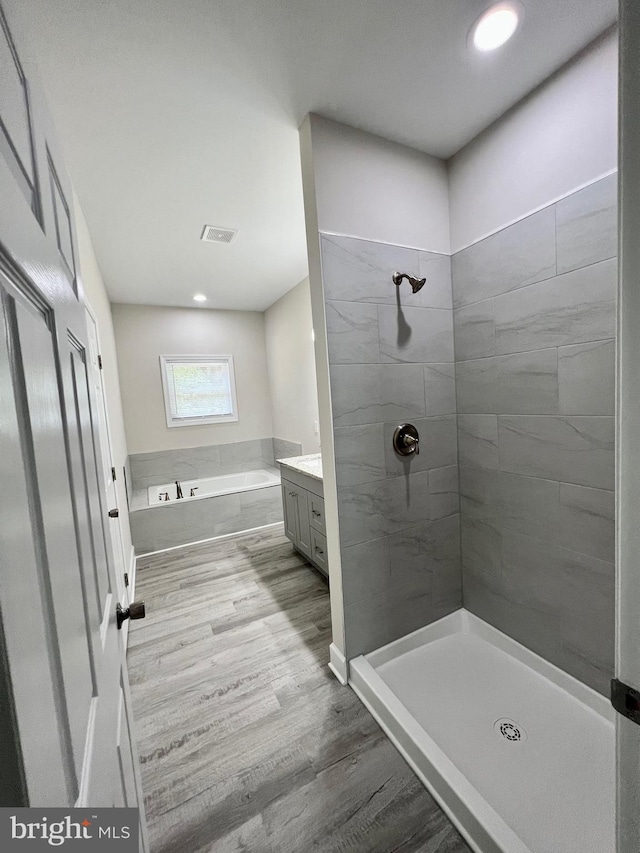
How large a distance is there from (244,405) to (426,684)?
150 inches

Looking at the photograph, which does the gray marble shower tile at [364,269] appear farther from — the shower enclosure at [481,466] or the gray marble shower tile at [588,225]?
the gray marble shower tile at [588,225]

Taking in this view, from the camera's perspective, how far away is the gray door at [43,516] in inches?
12.8

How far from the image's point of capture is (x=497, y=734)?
1386 mm

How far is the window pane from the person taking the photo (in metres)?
4.29

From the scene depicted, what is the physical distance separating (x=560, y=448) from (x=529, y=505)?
33 cm

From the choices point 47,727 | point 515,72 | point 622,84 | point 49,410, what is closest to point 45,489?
point 49,410

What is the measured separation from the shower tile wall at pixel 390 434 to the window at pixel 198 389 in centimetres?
330

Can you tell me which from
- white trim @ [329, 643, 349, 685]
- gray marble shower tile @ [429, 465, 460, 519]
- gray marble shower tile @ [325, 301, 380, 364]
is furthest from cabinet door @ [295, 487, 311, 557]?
gray marble shower tile @ [325, 301, 380, 364]

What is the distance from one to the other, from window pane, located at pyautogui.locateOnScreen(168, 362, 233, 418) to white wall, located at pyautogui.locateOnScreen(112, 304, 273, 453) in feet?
0.50

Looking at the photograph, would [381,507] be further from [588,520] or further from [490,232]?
[490,232]

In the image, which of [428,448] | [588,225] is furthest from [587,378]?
[428,448]

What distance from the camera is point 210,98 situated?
1353mm

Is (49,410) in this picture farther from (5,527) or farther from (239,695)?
(239,695)

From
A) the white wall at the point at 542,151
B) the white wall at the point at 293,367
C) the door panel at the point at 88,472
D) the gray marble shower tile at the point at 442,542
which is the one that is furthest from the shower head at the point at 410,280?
the white wall at the point at 293,367
